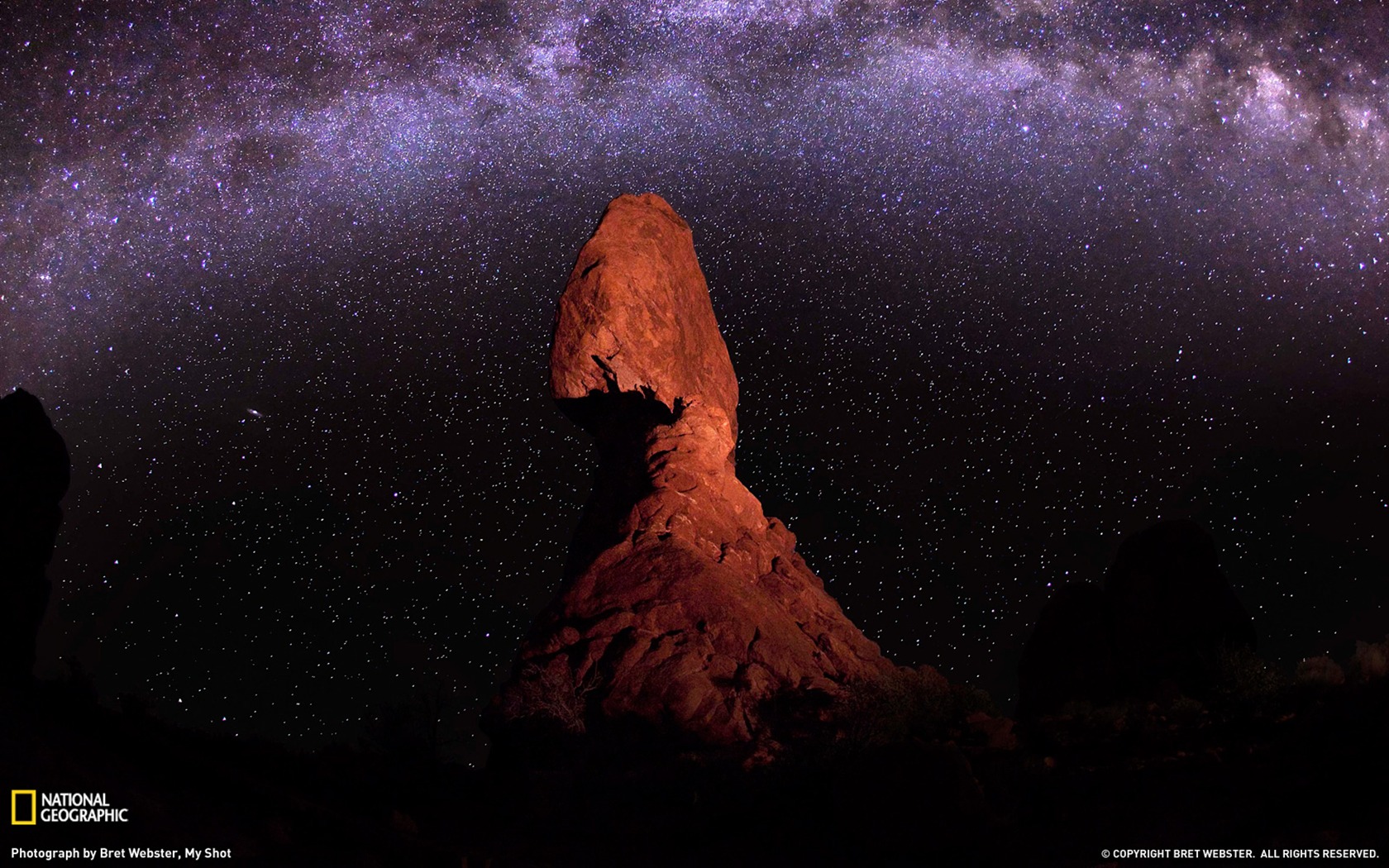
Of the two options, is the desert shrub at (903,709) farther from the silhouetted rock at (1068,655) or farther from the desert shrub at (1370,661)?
the desert shrub at (1370,661)

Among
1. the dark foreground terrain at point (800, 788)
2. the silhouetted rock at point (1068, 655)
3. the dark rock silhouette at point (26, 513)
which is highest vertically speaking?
the dark rock silhouette at point (26, 513)

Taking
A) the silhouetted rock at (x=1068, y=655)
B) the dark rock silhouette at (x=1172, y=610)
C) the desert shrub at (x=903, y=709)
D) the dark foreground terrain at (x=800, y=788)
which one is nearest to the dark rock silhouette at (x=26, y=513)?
the dark foreground terrain at (x=800, y=788)

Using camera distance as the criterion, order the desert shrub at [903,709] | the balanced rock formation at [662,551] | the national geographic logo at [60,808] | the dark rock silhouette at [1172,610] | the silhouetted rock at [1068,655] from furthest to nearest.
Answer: the silhouetted rock at [1068,655] → the dark rock silhouette at [1172,610] → the balanced rock formation at [662,551] → the desert shrub at [903,709] → the national geographic logo at [60,808]

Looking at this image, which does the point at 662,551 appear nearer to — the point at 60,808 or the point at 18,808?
the point at 60,808

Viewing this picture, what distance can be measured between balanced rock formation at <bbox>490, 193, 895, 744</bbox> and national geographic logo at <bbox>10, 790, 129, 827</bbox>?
7979 mm

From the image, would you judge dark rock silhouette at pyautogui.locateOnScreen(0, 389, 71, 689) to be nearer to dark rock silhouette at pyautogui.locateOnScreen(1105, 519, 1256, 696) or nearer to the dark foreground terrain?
the dark foreground terrain

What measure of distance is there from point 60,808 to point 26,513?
9.66 metres

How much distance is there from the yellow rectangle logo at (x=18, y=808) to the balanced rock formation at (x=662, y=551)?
28.1 feet

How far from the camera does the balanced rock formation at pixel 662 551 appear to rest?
51.5ft

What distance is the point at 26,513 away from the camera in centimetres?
1512

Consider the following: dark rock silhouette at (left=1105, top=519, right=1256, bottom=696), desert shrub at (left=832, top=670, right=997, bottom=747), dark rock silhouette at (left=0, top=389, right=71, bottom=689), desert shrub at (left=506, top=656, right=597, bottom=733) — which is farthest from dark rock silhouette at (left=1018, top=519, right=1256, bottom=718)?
dark rock silhouette at (left=0, top=389, right=71, bottom=689)

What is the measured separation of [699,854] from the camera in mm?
12039

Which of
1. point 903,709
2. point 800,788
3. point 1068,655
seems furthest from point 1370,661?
point 800,788

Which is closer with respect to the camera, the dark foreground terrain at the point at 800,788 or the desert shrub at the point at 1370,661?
the dark foreground terrain at the point at 800,788
